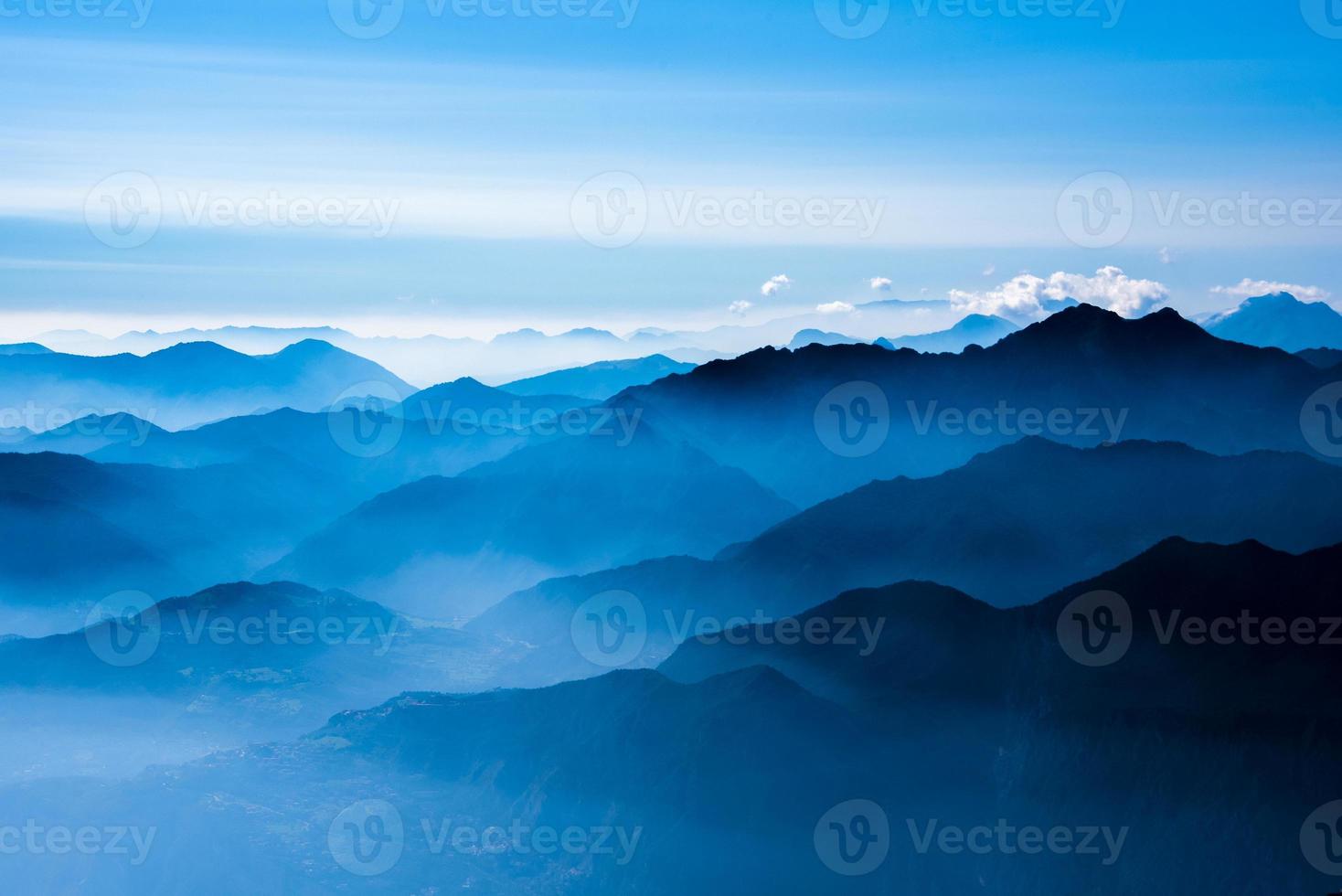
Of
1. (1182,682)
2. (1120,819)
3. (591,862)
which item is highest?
(1182,682)

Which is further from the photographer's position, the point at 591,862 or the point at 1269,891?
the point at 591,862

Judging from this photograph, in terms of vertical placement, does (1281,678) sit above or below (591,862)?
above

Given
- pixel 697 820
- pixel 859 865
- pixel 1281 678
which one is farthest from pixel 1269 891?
pixel 697 820

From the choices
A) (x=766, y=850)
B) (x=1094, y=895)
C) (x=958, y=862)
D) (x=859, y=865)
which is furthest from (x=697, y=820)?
(x=1094, y=895)

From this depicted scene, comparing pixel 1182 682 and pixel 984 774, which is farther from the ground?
pixel 1182 682

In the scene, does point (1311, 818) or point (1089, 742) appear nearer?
point (1311, 818)

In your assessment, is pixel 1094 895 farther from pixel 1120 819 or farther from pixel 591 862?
pixel 591 862

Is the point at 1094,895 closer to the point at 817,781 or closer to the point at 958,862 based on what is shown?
the point at 958,862
